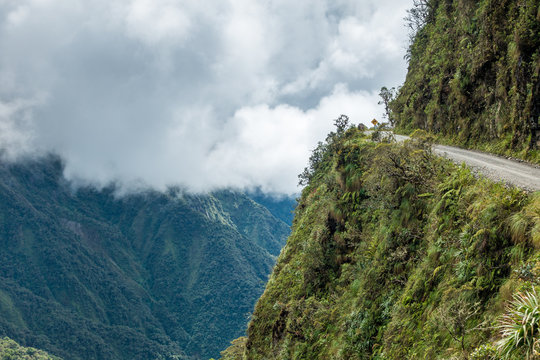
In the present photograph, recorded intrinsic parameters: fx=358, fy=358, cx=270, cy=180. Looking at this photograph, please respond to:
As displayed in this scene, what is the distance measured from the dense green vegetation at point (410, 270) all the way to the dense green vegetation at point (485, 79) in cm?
517

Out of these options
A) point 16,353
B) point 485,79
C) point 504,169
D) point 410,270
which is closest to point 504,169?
point 504,169

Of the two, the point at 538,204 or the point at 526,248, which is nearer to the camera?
the point at 526,248

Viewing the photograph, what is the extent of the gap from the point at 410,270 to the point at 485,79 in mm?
14731

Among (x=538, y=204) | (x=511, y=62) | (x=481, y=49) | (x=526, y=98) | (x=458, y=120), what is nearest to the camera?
(x=538, y=204)

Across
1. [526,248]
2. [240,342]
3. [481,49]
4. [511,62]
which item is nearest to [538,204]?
[526,248]

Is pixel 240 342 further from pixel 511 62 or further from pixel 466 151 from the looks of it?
pixel 511 62

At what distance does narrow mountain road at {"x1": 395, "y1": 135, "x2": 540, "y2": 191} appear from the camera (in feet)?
44.4

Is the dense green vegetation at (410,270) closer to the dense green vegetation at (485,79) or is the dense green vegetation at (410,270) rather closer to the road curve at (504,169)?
the road curve at (504,169)

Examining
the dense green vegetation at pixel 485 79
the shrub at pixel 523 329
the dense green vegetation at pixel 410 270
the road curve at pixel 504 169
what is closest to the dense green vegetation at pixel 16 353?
the dense green vegetation at pixel 410 270

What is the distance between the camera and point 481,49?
2214 centimetres

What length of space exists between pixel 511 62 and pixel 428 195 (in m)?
10.2

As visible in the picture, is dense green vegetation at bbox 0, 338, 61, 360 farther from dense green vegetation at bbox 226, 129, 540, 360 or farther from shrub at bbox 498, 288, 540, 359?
shrub at bbox 498, 288, 540, 359

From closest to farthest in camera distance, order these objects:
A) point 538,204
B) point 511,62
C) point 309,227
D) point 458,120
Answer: point 538,204 → point 511,62 → point 458,120 → point 309,227

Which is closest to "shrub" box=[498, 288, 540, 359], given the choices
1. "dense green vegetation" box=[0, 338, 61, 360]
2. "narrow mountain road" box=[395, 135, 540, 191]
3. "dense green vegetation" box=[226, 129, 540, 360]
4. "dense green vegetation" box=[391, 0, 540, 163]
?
"dense green vegetation" box=[226, 129, 540, 360]
